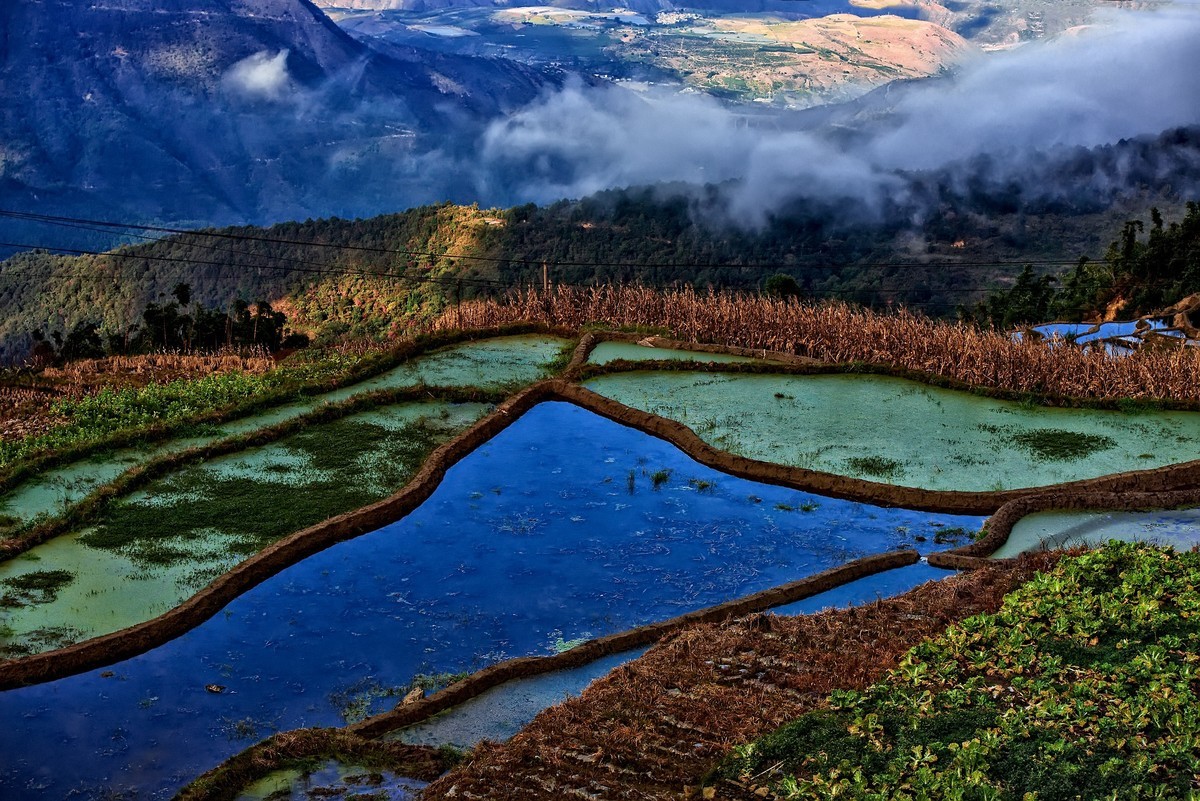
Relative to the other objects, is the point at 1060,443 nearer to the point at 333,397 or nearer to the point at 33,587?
the point at 333,397

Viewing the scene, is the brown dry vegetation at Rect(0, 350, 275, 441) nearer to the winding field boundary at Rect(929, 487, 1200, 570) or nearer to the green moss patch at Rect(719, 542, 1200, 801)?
→ the winding field boundary at Rect(929, 487, 1200, 570)

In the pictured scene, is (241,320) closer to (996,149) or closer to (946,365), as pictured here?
(946,365)

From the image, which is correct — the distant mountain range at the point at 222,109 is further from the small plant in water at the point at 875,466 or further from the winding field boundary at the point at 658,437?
the small plant in water at the point at 875,466

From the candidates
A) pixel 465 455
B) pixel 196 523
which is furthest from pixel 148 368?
pixel 196 523

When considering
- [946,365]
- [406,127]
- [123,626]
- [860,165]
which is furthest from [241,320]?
[406,127]

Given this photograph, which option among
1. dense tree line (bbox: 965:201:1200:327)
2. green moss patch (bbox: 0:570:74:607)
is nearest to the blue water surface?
green moss patch (bbox: 0:570:74:607)
